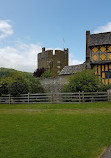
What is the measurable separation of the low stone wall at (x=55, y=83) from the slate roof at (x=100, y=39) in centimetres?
646

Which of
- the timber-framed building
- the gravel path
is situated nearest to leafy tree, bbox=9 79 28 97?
the timber-framed building

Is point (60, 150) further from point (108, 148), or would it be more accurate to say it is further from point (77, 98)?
point (77, 98)

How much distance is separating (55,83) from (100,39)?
31.3 feet

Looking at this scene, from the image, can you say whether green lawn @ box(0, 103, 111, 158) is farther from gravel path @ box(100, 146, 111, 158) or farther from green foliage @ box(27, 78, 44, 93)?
green foliage @ box(27, 78, 44, 93)

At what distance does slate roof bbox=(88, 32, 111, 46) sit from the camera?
28.3 m

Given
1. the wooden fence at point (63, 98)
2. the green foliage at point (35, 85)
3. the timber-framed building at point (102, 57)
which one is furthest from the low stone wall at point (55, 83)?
the wooden fence at point (63, 98)

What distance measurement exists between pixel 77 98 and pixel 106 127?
12306 millimetres

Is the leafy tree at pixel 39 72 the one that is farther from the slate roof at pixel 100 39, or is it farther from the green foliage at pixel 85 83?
the green foliage at pixel 85 83

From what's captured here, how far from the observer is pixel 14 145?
18.7ft

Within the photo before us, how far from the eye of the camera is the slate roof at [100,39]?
28345 millimetres

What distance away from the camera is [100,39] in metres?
29.2

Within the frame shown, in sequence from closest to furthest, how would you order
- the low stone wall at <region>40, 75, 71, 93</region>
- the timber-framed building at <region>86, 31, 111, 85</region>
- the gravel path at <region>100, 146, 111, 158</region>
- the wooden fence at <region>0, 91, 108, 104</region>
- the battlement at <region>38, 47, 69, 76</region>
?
the gravel path at <region>100, 146, 111, 158</region>
the wooden fence at <region>0, 91, 108, 104</region>
the timber-framed building at <region>86, 31, 111, 85</region>
the low stone wall at <region>40, 75, 71, 93</region>
the battlement at <region>38, 47, 69, 76</region>

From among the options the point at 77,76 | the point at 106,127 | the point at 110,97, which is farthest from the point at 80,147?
the point at 77,76

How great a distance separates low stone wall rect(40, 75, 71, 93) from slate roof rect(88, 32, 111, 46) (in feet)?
21.2
